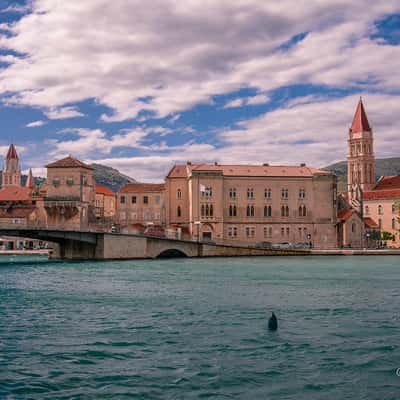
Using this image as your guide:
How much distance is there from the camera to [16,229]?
226ft

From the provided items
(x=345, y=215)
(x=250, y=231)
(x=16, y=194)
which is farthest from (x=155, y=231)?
(x=16, y=194)

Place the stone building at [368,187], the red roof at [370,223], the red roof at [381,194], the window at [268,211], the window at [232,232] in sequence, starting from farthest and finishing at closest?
the red roof at [381,194], the stone building at [368,187], the red roof at [370,223], the window at [268,211], the window at [232,232]

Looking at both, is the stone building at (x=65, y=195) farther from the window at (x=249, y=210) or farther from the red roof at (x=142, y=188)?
the window at (x=249, y=210)

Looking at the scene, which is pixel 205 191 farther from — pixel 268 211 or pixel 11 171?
pixel 11 171

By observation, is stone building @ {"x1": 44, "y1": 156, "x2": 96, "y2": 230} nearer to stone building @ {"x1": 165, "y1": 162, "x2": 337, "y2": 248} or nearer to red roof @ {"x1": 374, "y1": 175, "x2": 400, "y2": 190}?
stone building @ {"x1": 165, "y1": 162, "x2": 337, "y2": 248}

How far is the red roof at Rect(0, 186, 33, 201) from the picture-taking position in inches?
5034

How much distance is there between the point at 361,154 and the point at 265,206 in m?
53.7

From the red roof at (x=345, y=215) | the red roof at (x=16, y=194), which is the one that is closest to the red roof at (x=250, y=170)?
the red roof at (x=345, y=215)

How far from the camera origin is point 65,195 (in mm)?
91750

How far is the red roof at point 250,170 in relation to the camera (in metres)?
99.7

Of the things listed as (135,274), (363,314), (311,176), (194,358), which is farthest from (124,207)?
(194,358)

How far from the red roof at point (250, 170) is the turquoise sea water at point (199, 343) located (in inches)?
2368

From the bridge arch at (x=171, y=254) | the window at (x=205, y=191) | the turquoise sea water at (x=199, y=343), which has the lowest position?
the turquoise sea water at (x=199, y=343)

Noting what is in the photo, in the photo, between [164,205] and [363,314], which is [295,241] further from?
[363,314]
